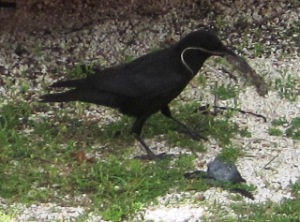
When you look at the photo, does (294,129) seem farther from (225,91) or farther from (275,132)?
(225,91)

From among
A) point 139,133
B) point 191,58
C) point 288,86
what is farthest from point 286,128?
point 139,133

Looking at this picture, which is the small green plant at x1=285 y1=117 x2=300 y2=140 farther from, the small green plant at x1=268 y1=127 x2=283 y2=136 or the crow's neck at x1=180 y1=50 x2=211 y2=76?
the crow's neck at x1=180 y1=50 x2=211 y2=76

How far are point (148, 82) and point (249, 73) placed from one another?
1368 mm

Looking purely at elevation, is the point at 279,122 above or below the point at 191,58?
below

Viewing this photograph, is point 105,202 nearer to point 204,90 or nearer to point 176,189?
point 176,189

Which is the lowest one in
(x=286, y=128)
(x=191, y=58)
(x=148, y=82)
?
(x=286, y=128)

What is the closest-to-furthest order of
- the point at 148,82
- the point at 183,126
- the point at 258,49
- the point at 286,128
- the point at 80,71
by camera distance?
the point at 148,82
the point at 183,126
the point at 286,128
the point at 80,71
the point at 258,49

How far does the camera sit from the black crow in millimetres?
5832

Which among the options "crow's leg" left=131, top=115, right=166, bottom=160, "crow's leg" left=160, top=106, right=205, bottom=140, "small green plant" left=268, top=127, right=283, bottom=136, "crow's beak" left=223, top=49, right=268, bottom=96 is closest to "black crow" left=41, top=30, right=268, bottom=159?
"crow's leg" left=131, top=115, right=166, bottom=160

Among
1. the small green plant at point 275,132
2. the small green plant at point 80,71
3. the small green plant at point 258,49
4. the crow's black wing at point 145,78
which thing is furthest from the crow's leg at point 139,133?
the small green plant at point 258,49

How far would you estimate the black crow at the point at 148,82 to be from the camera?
583 centimetres

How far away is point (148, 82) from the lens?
5.84 m

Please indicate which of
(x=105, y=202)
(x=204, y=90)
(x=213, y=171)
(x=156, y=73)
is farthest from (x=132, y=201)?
(x=204, y=90)

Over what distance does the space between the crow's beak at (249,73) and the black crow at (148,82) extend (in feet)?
2.85
